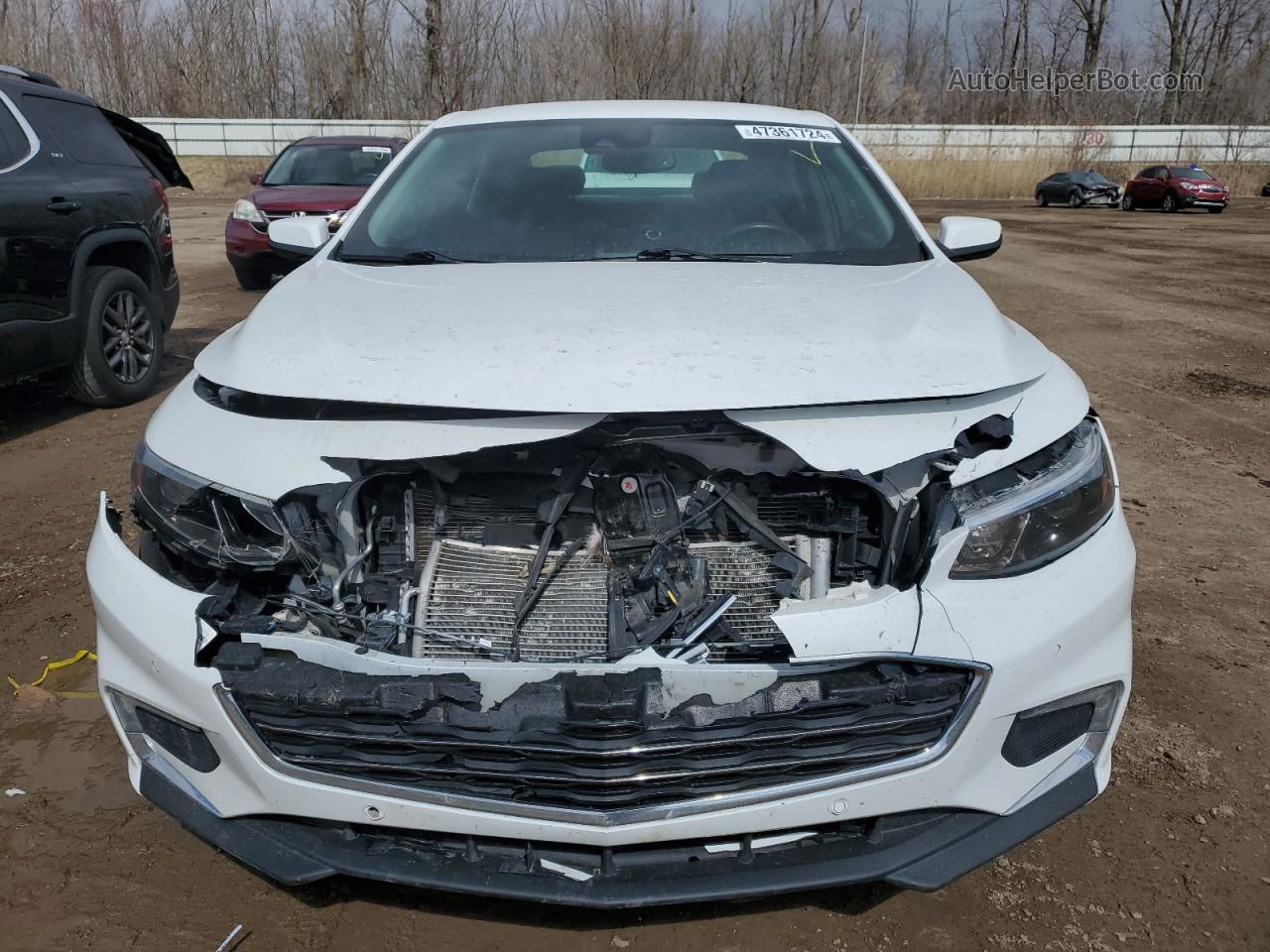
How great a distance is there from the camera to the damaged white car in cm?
159

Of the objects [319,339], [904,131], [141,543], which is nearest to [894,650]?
[319,339]

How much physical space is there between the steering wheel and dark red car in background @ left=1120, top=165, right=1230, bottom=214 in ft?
88.7

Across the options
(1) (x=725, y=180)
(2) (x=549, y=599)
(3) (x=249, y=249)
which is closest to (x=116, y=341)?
(3) (x=249, y=249)

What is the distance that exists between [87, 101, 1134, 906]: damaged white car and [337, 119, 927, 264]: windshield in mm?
618

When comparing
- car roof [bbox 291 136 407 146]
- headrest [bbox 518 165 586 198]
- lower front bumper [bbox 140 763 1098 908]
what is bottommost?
lower front bumper [bbox 140 763 1098 908]

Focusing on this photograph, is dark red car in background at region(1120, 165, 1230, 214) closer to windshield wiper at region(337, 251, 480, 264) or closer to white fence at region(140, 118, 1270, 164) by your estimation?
white fence at region(140, 118, 1270, 164)

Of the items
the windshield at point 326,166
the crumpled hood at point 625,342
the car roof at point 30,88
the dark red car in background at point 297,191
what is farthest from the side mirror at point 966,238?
the windshield at point 326,166

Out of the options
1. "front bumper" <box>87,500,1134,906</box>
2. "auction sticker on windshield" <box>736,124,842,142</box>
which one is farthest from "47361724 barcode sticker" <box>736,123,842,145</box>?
"front bumper" <box>87,500,1134,906</box>

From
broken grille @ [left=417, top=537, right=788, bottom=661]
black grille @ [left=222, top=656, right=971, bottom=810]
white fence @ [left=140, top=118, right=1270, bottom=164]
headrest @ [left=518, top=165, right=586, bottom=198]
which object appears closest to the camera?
black grille @ [left=222, top=656, right=971, bottom=810]

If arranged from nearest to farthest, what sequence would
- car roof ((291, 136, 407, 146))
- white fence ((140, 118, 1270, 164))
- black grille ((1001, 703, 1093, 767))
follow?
black grille ((1001, 703, 1093, 767)) < car roof ((291, 136, 407, 146)) < white fence ((140, 118, 1270, 164))

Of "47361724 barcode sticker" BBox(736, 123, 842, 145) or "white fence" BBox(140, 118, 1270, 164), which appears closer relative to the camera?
"47361724 barcode sticker" BBox(736, 123, 842, 145)

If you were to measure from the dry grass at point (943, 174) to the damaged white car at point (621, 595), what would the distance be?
1115 inches

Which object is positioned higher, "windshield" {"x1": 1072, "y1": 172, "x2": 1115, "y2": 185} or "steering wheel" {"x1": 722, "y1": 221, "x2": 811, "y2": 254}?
"steering wheel" {"x1": 722, "y1": 221, "x2": 811, "y2": 254}

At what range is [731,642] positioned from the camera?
5.77 feet
